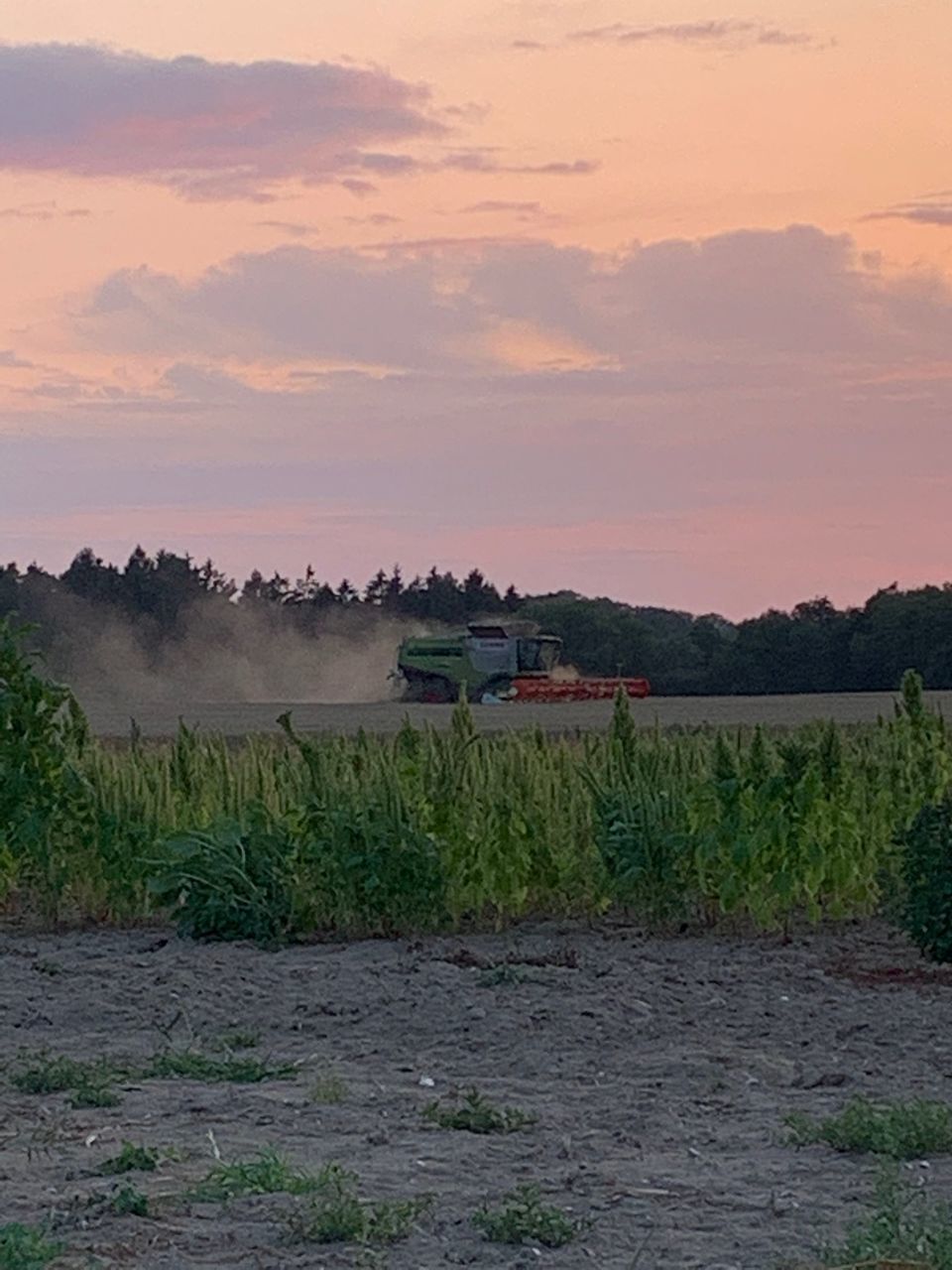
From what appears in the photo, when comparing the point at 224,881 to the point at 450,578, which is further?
the point at 450,578

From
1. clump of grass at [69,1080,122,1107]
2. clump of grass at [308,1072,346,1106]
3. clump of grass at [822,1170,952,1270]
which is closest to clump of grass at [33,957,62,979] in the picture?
clump of grass at [69,1080,122,1107]

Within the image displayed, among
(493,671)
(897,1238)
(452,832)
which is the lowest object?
(897,1238)

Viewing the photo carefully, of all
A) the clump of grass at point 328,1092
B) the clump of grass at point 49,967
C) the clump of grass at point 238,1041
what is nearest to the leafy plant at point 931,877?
the clump of grass at point 238,1041

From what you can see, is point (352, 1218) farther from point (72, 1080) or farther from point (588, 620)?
point (588, 620)

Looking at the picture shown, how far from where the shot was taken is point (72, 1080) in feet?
22.3

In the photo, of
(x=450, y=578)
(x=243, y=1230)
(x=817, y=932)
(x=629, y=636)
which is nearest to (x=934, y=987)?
(x=817, y=932)

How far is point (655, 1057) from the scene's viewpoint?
23.7 feet

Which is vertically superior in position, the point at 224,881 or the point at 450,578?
the point at 450,578

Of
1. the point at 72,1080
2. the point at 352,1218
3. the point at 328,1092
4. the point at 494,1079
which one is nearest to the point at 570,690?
the point at 494,1079

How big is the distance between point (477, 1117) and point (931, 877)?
345cm

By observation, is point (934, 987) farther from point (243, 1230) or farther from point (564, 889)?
point (243, 1230)

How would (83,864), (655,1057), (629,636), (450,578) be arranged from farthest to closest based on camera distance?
(450,578) < (629,636) < (83,864) < (655,1057)

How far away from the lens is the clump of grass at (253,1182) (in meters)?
5.13

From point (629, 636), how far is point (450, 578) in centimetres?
1164
